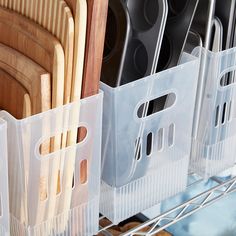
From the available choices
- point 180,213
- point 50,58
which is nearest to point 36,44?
point 50,58

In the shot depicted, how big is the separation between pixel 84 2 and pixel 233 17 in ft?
0.85

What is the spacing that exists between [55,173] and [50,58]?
0.41ft

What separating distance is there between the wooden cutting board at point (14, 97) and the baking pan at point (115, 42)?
0.42 ft

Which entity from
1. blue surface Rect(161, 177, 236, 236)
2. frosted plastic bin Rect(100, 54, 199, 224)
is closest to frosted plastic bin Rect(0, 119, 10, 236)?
frosted plastic bin Rect(100, 54, 199, 224)

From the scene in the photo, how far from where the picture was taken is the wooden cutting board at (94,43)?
0.55 meters

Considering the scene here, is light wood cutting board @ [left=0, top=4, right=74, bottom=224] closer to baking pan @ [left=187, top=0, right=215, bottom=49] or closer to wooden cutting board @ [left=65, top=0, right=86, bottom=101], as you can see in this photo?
wooden cutting board @ [left=65, top=0, right=86, bottom=101]

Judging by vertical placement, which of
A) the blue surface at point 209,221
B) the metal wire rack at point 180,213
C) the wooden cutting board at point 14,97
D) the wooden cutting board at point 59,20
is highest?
the wooden cutting board at point 59,20

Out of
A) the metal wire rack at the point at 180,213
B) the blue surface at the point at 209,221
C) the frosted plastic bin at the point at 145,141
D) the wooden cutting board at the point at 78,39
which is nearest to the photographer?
the wooden cutting board at the point at 78,39

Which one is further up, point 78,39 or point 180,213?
point 78,39

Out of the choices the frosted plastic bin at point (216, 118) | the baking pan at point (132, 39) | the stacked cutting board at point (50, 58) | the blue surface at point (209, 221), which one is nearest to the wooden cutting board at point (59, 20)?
the stacked cutting board at point (50, 58)

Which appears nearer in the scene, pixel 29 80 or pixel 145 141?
pixel 29 80

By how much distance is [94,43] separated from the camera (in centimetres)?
56

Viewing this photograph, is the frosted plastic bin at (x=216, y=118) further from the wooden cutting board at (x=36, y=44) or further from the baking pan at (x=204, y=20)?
the wooden cutting board at (x=36, y=44)

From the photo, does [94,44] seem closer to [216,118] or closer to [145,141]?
Answer: [145,141]
